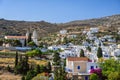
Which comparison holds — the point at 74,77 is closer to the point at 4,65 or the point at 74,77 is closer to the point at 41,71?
the point at 41,71

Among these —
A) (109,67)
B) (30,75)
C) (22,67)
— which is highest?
(109,67)

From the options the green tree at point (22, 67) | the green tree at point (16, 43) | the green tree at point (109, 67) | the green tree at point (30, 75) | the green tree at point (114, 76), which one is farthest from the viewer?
the green tree at point (16, 43)

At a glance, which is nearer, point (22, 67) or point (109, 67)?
point (109, 67)

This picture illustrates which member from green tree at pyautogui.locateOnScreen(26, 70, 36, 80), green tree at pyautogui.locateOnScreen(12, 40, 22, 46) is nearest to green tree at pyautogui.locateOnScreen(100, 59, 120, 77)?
green tree at pyautogui.locateOnScreen(26, 70, 36, 80)

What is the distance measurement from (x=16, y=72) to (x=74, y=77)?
6.91m

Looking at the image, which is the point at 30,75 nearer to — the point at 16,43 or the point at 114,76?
the point at 114,76

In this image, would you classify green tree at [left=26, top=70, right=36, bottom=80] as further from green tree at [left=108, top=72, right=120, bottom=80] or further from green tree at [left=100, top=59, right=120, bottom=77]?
green tree at [left=108, top=72, right=120, bottom=80]

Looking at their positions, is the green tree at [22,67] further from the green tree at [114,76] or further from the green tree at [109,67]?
the green tree at [114,76]

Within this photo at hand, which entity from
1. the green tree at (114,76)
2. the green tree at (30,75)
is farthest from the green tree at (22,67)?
the green tree at (114,76)

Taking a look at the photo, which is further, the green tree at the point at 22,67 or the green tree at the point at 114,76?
the green tree at the point at 22,67

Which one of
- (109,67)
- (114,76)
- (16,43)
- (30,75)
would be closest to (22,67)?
(30,75)

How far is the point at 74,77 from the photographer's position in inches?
1099

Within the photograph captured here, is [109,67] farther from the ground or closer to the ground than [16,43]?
closer to the ground

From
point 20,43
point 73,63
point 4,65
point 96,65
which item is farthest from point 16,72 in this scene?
point 20,43
